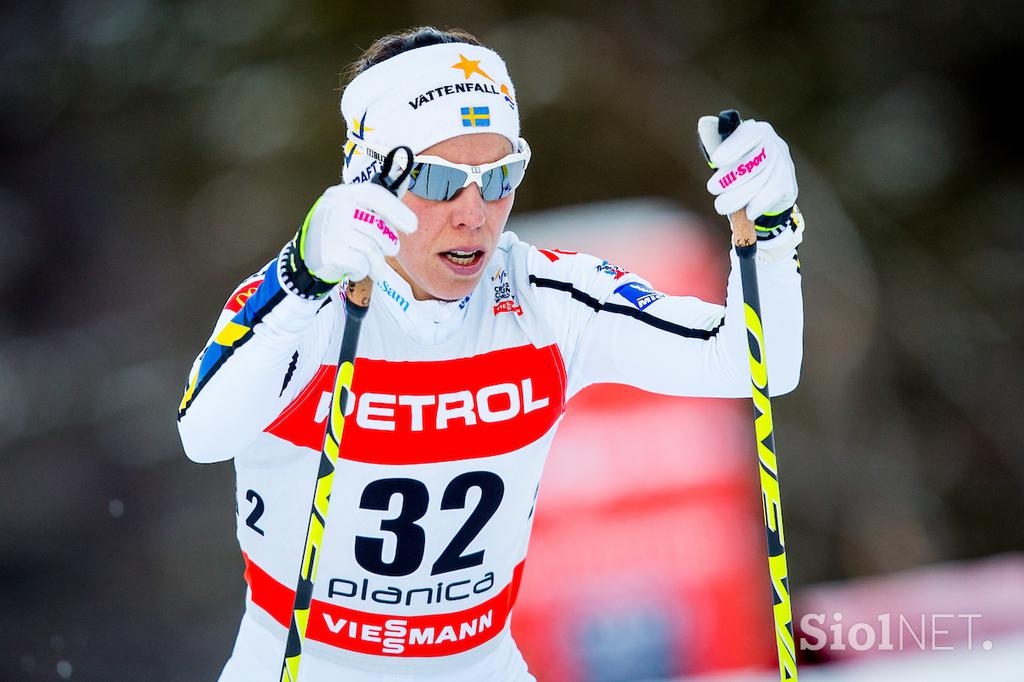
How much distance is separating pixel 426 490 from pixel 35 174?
12.1 ft

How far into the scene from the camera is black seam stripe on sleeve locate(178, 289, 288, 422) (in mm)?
1594

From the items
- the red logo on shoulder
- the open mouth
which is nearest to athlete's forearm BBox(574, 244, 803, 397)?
the open mouth

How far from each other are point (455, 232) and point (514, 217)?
2.58m

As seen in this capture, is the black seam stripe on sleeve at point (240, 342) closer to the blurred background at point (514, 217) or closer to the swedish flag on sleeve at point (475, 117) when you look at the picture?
the swedish flag on sleeve at point (475, 117)

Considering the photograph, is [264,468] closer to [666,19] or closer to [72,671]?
[72,671]

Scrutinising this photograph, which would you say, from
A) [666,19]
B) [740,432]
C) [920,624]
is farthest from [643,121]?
[920,624]

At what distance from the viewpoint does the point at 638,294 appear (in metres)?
2.02

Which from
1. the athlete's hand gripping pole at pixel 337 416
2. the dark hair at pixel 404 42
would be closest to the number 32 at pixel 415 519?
the athlete's hand gripping pole at pixel 337 416

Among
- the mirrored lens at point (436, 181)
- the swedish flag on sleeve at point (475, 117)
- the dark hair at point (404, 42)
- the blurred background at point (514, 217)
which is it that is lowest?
the blurred background at point (514, 217)

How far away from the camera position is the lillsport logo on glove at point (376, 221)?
A: 1.61m

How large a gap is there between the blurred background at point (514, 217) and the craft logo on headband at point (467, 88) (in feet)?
→ 8.76

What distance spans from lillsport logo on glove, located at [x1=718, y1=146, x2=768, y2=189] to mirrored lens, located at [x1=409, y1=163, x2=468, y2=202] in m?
0.42

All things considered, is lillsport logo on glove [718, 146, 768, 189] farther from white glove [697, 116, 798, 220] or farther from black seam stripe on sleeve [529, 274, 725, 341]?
black seam stripe on sleeve [529, 274, 725, 341]

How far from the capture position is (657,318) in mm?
1976
